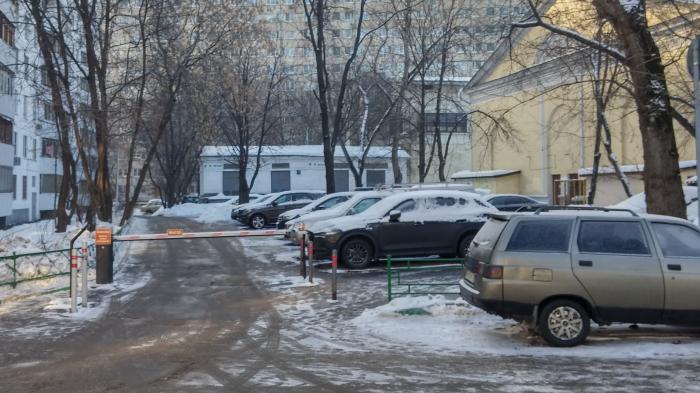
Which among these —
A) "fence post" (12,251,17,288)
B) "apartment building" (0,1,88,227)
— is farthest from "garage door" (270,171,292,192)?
"fence post" (12,251,17,288)

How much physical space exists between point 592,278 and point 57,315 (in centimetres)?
787

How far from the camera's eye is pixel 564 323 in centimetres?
855

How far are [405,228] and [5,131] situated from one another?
28.6m

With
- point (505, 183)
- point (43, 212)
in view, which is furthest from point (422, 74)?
point (43, 212)

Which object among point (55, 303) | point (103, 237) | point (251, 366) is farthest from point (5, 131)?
point (251, 366)

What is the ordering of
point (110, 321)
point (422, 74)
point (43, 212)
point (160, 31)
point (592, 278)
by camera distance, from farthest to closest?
point (43, 212) < point (422, 74) < point (160, 31) < point (110, 321) < point (592, 278)

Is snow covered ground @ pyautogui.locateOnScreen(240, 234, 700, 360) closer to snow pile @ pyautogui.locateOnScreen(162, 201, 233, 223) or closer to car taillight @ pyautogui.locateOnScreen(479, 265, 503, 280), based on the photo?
car taillight @ pyautogui.locateOnScreen(479, 265, 503, 280)

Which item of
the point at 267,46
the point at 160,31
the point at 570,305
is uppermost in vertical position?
the point at 267,46

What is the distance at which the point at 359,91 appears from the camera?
44.8m

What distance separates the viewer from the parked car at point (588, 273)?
8.48 meters

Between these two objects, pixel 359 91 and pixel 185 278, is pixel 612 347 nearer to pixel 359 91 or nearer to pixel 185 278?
pixel 185 278

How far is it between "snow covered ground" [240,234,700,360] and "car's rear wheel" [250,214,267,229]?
17796 millimetres

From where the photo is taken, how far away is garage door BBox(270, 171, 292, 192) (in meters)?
56.4

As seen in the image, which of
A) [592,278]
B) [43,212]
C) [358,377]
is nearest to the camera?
[358,377]
